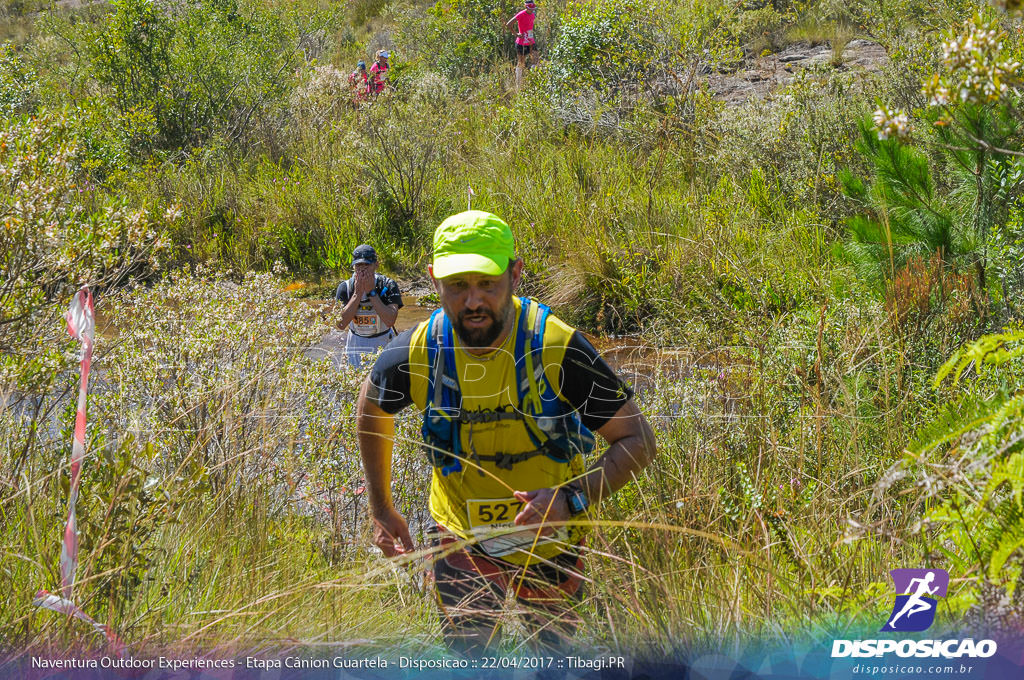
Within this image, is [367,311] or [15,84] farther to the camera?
[15,84]

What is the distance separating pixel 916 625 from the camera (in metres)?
1.97

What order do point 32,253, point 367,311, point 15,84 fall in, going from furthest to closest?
point 15,84 → point 367,311 → point 32,253

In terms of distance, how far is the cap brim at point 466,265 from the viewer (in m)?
2.72

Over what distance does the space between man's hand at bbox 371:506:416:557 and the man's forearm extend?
28 mm

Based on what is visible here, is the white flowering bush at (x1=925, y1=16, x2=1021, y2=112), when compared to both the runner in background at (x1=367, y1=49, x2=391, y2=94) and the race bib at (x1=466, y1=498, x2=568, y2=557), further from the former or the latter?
the runner in background at (x1=367, y1=49, x2=391, y2=94)

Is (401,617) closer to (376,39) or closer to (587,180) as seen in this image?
(587,180)

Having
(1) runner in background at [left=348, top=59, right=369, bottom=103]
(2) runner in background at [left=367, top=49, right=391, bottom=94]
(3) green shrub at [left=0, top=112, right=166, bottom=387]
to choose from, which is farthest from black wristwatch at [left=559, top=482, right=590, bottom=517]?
(2) runner in background at [left=367, top=49, right=391, bottom=94]

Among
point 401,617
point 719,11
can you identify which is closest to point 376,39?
point 719,11

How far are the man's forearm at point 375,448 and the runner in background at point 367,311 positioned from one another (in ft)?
11.0

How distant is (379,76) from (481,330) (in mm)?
15074

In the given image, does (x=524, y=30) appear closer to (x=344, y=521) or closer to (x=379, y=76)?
(x=379, y=76)

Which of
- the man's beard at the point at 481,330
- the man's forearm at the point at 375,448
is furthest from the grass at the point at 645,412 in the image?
the man's beard at the point at 481,330

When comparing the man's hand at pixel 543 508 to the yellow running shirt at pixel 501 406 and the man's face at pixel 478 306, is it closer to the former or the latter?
the yellow running shirt at pixel 501 406

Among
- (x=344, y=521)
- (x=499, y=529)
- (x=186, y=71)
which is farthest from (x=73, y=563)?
(x=186, y=71)
